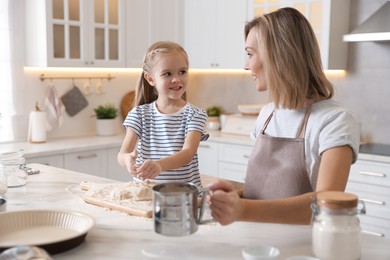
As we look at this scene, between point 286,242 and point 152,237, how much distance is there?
36 centimetres

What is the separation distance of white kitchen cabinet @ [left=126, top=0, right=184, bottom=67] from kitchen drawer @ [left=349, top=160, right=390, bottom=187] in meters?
1.99

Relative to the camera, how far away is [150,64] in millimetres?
2115

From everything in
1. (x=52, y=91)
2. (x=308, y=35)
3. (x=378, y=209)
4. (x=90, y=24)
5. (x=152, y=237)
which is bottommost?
(x=378, y=209)

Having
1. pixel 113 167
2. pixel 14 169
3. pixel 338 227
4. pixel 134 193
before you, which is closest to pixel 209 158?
pixel 113 167

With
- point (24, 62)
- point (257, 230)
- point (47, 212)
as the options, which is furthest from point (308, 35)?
point (24, 62)

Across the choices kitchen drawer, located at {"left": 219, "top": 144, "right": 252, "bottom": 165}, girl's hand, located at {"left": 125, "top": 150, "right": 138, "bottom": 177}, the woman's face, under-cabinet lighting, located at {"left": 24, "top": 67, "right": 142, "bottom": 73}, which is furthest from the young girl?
under-cabinet lighting, located at {"left": 24, "top": 67, "right": 142, "bottom": 73}

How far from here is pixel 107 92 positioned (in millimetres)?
4340

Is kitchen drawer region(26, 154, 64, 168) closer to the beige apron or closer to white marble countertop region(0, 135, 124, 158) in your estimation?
white marble countertop region(0, 135, 124, 158)

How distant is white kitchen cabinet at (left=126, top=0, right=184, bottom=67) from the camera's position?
4113 millimetres

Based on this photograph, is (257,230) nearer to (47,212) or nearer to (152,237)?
(152,237)

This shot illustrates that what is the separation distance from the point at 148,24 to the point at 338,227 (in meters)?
3.37

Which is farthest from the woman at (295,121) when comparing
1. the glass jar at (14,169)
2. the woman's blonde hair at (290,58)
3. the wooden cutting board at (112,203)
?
the glass jar at (14,169)

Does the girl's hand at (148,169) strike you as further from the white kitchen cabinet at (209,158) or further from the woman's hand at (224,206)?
the white kitchen cabinet at (209,158)

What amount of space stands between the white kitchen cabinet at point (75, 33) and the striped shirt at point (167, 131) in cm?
168
